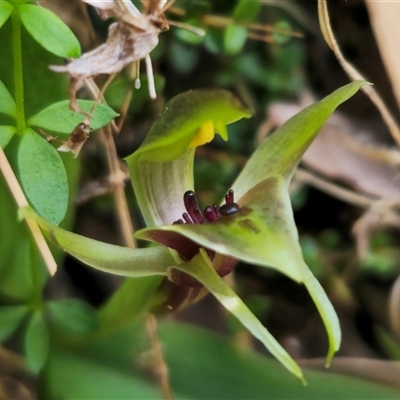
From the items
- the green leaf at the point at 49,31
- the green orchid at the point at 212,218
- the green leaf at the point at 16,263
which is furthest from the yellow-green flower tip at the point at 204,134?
the green leaf at the point at 16,263

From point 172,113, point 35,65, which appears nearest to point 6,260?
point 35,65

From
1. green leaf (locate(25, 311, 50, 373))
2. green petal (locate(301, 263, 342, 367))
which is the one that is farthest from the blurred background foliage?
green petal (locate(301, 263, 342, 367))

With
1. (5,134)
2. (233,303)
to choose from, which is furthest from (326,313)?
(5,134)

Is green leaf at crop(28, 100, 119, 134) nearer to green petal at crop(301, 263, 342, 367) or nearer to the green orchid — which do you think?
the green orchid

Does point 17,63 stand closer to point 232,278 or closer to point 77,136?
point 77,136

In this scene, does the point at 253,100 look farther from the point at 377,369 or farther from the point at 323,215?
the point at 377,369

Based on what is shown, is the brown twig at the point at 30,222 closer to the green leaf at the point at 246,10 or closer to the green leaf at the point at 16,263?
the green leaf at the point at 16,263
